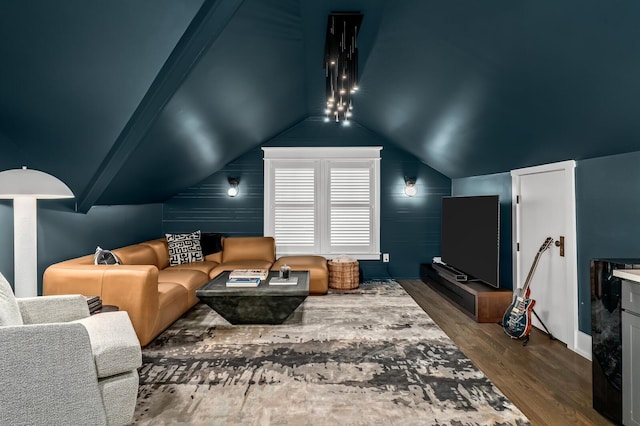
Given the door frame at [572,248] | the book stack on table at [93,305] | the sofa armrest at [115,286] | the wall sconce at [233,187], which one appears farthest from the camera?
the wall sconce at [233,187]

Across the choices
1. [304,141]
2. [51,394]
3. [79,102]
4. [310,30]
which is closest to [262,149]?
[304,141]

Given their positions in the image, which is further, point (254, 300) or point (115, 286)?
point (254, 300)

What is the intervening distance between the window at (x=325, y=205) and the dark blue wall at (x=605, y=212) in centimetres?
304

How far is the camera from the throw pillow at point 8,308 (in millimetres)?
1816

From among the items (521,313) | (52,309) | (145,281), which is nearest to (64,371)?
(52,309)

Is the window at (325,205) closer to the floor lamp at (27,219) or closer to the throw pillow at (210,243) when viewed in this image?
the throw pillow at (210,243)

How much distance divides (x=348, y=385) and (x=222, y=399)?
82 cm

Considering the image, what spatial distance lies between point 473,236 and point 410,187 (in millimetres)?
1610

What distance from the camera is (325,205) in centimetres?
581

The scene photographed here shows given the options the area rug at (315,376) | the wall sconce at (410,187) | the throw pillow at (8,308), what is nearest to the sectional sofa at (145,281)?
the area rug at (315,376)

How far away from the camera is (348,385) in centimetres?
243

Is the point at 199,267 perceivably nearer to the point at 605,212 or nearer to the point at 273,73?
the point at 273,73

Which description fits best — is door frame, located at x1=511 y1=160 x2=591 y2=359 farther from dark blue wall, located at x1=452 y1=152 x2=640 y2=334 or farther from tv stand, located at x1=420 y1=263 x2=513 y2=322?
tv stand, located at x1=420 y1=263 x2=513 y2=322

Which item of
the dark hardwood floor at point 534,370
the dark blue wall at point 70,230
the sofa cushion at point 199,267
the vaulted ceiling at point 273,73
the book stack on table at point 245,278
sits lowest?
the dark hardwood floor at point 534,370
